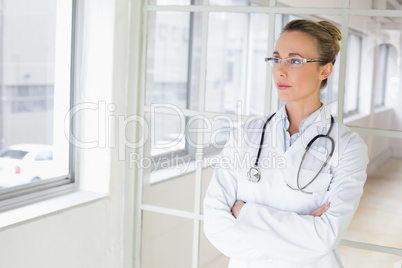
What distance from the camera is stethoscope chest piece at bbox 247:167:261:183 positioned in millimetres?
1682

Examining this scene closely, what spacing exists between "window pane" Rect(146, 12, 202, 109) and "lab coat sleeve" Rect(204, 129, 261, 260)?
0.54 meters

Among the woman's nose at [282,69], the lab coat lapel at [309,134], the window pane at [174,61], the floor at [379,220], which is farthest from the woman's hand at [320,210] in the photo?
the window pane at [174,61]

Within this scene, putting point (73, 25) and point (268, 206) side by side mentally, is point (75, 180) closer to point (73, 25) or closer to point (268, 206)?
point (73, 25)

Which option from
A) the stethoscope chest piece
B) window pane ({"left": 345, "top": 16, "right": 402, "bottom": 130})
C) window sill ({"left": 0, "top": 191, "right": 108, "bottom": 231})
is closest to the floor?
window pane ({"left": 345, "top": 16, "right": 402, "bottom": 130})

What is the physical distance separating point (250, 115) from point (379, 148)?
54 cm

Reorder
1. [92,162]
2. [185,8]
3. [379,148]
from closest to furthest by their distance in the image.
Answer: [379,148] → [185,8] → [92,162]

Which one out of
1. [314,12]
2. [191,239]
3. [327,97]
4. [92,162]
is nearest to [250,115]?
[327,97]

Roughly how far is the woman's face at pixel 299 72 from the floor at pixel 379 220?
0.42 metres

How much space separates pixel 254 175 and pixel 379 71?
62 centimetres

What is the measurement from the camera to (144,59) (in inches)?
93.4

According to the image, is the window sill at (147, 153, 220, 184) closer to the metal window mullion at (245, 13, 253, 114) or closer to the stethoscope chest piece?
the metal window mullion at (245, 13, 253, 114)

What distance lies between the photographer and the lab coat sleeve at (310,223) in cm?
154

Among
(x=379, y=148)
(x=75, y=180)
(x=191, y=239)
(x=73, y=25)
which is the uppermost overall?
(x=73, y=25)

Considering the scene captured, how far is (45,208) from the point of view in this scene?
2.08 meters
